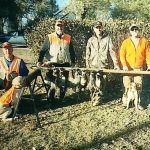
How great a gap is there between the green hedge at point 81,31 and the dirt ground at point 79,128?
3.02 meters

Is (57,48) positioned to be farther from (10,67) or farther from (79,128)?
(79,128)

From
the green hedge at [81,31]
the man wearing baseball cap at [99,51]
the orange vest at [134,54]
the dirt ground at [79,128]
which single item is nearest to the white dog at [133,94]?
the dirt ground at [79,128]

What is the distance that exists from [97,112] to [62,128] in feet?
5.16

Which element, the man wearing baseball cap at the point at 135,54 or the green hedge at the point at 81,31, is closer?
the man wearing baseball cap at the point at 135,54

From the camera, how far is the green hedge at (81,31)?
13203 millimetres

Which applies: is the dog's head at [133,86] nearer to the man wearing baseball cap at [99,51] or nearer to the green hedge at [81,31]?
the man wearing baseball cap at [99,51]

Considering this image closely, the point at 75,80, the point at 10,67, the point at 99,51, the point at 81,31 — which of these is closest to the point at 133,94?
the point at 99,51

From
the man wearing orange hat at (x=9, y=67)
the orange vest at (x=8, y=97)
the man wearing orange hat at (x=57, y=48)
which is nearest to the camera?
the orange vest at (x=8, y=97)

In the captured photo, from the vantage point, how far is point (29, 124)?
8.55 metres

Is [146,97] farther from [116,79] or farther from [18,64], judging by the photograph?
[18,64]

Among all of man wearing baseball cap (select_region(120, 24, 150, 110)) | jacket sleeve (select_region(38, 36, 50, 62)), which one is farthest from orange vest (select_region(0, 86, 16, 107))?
man wearing baseball cap (select_region(120, 24, 150, 110))

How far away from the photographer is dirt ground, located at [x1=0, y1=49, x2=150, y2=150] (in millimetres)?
7242

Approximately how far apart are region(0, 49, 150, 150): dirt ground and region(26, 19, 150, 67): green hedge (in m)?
3.02

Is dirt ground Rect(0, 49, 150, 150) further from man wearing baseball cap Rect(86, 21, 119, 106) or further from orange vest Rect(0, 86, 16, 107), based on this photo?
man wearing baseball cap Rect(86, 21, 119, 106)
